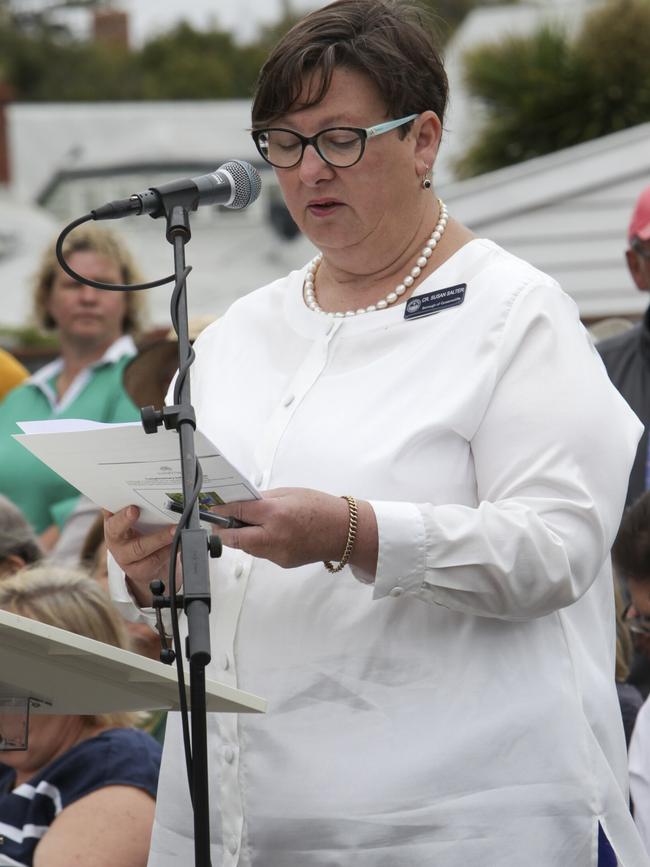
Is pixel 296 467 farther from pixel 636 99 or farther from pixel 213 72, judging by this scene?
pixel 213 72

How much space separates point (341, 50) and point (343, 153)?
0.61 feet

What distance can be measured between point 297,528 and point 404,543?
0.18m

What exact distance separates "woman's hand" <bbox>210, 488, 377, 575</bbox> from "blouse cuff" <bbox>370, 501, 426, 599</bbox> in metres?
0.02

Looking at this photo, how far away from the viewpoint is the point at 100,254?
587cm

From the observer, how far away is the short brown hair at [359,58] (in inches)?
103

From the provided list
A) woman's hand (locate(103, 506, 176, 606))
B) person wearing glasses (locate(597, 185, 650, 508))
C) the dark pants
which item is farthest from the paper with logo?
person wearing glasses (locate(597, 185, 650, 508))

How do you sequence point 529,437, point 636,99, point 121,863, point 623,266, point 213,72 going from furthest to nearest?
1. point 213,72
2. point 636,99
3. point 623,266
4. point 121,863
5. point 529,437

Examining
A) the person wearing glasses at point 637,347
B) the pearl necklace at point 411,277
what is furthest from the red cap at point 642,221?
the pearl necklace at point 411,277

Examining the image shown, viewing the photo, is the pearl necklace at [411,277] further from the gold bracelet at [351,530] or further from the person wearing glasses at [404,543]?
the gold bracelet at [351,530]

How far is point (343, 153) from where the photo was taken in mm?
2596

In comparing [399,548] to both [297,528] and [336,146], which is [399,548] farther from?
[336,146]

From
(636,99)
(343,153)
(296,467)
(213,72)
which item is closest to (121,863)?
(296,467)

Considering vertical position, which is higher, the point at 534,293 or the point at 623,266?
the point at 534,293

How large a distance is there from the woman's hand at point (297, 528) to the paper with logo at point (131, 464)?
0.03 meters
